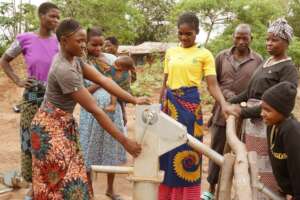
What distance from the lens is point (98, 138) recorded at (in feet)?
13.3

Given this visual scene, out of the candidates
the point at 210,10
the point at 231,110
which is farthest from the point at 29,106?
the point at 210,10

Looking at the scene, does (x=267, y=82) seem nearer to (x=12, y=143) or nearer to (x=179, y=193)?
(x=179, y=193)

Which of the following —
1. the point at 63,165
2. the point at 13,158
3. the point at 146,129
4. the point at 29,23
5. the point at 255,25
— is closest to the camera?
the point at 146,129

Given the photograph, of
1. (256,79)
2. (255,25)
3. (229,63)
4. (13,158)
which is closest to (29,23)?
(255,25)

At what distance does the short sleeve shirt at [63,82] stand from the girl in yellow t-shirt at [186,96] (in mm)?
958

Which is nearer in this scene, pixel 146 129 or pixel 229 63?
pixel 146 129

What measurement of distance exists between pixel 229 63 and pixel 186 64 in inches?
29.1

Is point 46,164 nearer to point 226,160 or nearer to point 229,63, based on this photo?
point 226,160

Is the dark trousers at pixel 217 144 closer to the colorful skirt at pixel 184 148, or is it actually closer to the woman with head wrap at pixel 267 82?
the colorful skirt at pixel 184 148

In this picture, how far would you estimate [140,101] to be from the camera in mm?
2324

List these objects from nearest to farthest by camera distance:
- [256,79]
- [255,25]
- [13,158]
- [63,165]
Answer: [63,165] < [256,79] < [13,158] < [255,25]

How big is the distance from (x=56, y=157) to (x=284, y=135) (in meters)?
1.27

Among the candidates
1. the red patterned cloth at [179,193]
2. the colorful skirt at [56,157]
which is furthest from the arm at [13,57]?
the red patterned cloth at [179,193]

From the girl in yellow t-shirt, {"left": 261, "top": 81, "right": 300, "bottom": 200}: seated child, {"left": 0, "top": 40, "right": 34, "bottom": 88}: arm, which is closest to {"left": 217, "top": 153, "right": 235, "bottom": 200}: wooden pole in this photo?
{"left": 261, "top": 81, "right": 300, "bottom": 200}: seated child
